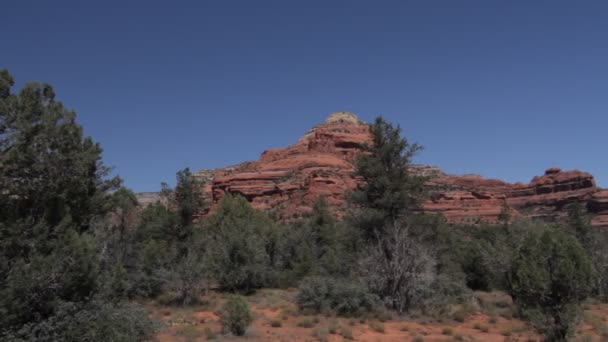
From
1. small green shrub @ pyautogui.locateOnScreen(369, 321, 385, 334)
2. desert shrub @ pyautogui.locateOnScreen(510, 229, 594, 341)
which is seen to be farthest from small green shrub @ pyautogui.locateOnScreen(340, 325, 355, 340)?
desert shrub @ pyautogui.locateOnScreen(510, 229, 594, 341)

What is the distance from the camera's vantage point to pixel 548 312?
12.3 metres

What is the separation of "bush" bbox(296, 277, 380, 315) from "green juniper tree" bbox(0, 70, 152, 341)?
10674 millimetres

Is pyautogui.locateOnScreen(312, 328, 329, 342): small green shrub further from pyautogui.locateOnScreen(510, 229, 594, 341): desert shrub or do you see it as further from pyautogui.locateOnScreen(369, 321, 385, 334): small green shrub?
pyautogui.locateOnScreen(510, 229, 594, 341): desert shrub

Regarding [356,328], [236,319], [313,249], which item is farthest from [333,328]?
[313,249]

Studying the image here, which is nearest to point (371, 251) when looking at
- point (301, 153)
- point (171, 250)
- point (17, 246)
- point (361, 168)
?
point (361, 168)

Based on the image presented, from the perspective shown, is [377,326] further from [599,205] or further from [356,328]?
[599,205]

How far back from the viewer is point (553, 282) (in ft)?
39.0

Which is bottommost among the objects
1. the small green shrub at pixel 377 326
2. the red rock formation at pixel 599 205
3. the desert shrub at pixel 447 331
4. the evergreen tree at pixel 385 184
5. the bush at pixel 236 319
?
the desert shrub at pixel 447 331

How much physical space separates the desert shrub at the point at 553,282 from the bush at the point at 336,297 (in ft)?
27.7

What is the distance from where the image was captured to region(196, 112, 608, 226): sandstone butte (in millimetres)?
87062

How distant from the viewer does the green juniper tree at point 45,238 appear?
945cm

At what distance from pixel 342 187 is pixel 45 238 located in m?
80.0

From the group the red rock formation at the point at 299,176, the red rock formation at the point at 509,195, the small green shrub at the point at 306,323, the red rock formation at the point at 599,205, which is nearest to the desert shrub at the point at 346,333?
the small green shrub at the point at 306,323

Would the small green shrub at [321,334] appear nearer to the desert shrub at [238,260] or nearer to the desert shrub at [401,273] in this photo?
the desert shrub at [401,273]
